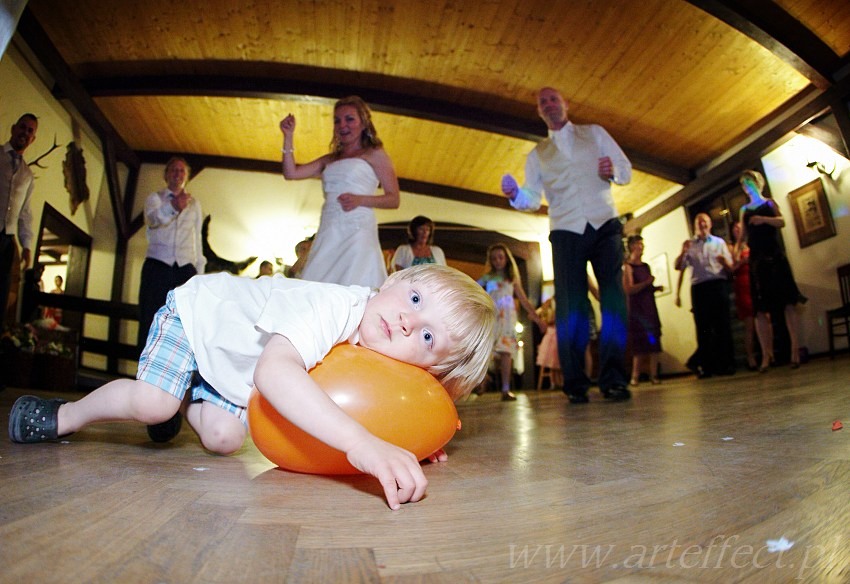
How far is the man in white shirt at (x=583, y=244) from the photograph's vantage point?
2.37 meters

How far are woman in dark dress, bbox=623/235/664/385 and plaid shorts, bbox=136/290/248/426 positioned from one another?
4.79m

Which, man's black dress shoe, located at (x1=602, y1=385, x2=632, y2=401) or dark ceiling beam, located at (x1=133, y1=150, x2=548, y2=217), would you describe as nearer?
man's black dress shoe, located at (x1=602, y1=385, x2=632, y2=401)

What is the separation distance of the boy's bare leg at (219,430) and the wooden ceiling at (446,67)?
3983mm

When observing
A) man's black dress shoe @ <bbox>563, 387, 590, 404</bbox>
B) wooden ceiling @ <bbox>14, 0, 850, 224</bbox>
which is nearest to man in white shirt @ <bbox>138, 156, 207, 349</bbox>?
wooden ceiling @ <bbox>14, 0, 850, 224</bbox>

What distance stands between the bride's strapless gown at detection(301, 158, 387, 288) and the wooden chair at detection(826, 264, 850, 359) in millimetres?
5008

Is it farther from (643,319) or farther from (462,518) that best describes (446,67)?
(462,518)

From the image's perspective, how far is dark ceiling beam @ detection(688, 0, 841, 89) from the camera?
3.86 metres

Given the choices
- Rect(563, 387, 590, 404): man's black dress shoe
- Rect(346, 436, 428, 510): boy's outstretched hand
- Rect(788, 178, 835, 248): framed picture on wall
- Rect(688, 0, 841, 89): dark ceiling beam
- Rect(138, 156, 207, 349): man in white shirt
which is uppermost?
Rect(688, 0, 841, 89): dark ceiling beam

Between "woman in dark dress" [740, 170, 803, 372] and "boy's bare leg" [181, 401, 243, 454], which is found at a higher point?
"woman in dark dress" [740, 170, 803, 372]

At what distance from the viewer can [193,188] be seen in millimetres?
6648

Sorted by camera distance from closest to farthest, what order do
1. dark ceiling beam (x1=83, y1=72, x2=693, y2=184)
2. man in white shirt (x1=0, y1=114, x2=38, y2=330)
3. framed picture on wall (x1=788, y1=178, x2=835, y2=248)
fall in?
man in white shirt (x1=0, y1=114, x2=38, y2=330) < dark ceiling beam (x1=83, y1=72, x2=693, y2=184) < framed picture on wall (x1=788, y1=178, x2=835, y2=248)

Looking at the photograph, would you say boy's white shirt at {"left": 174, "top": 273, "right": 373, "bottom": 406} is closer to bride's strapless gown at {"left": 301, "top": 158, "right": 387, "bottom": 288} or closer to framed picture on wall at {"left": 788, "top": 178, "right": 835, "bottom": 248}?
bride's strapless gown at {"left": 301, "top": 158, "right": 387, "bottom": 288}

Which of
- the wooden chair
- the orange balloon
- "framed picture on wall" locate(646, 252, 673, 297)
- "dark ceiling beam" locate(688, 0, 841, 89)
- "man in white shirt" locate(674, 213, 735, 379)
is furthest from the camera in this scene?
"framed picture on wall" locate(646, 252, 673, 297)

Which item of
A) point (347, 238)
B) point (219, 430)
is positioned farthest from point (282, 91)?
point (219, 430)
